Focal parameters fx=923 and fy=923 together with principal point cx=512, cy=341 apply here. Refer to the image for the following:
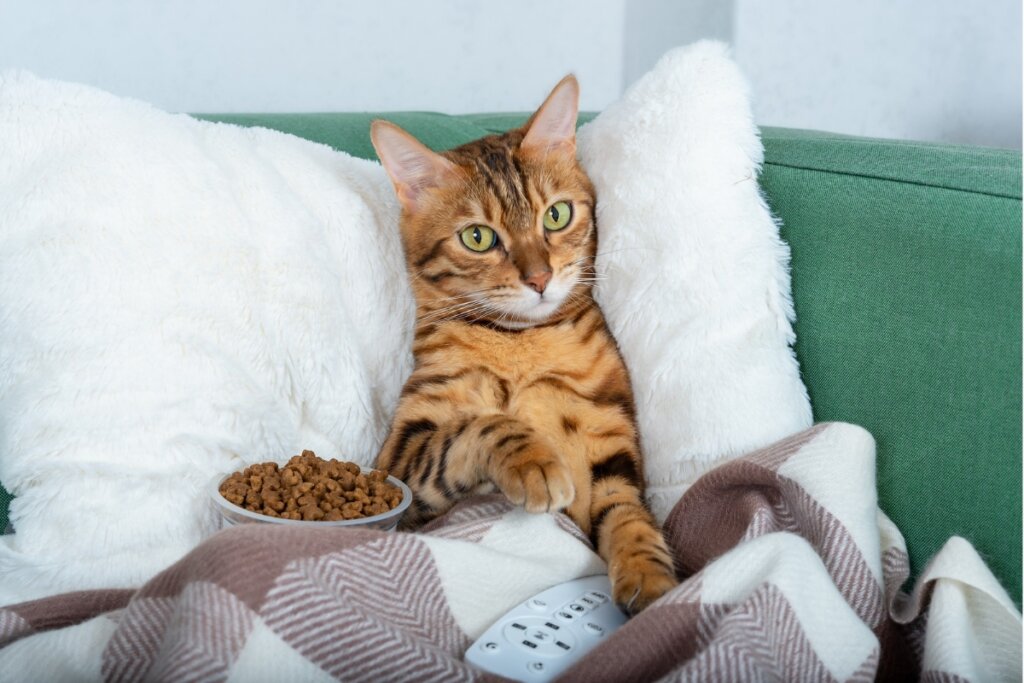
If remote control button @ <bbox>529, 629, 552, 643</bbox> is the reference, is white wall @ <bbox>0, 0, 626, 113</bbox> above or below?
above

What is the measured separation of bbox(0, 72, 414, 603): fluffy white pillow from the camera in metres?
1.05

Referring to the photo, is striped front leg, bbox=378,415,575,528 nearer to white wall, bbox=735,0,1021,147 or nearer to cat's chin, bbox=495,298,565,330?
cat's chin, bbox=495,298,565,330

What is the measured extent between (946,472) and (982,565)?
0.12 m

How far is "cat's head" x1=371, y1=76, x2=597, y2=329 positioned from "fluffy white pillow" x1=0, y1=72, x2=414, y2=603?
9 cm

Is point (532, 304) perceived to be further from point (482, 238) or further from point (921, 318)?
point (921, 318)

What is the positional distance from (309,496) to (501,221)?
0.52m

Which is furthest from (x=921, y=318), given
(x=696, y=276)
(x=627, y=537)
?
(x=627, y=537)

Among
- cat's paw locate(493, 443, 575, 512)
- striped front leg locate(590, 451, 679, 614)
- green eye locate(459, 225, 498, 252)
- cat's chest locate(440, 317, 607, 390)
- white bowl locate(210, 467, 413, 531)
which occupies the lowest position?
striped front leg locate(590, 451, 679, 614)

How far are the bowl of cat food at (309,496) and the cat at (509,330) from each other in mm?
128

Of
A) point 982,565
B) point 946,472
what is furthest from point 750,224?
point 982,565

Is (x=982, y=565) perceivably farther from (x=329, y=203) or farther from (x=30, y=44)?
(x=30, y=44)

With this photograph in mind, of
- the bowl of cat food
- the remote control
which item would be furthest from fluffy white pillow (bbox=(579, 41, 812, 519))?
the bowl of cat food

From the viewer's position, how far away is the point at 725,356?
1158 millimetres

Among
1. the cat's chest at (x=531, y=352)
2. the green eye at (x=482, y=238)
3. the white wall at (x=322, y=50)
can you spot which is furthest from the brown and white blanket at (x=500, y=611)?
the white wall at (x=322, y=50)
